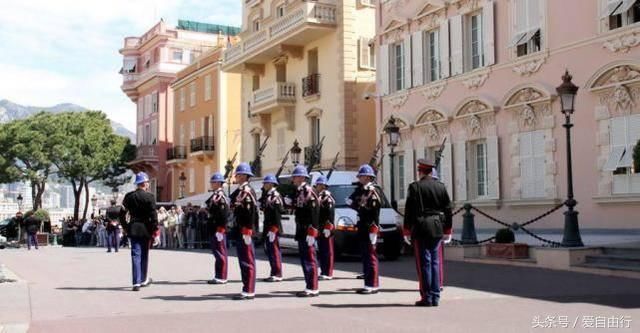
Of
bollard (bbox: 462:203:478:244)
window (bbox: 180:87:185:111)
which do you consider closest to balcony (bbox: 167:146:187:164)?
window (bbox: 180:87:185:111)

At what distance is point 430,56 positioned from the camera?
26.5 metres

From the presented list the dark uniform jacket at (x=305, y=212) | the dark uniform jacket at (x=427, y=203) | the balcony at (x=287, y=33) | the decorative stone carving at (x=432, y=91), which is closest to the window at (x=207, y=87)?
the balcony at (x=287, y=33)

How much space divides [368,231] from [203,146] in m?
35.7

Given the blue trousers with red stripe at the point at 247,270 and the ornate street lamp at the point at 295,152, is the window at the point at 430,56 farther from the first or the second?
the blue trousers with red stripe at the point at 247,270

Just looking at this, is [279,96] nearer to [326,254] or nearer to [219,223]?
[326,254]

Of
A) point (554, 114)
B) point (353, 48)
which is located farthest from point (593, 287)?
point (353, 48)

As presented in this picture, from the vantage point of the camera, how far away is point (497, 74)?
75.8 feet

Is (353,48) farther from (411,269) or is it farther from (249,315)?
(249,315)

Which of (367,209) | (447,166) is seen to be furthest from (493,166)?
(367,209)

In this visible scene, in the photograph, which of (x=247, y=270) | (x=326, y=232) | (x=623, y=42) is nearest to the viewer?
(x=247, y=270)

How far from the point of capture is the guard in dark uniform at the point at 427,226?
411 inches

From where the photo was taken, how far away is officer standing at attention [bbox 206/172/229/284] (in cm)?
1299

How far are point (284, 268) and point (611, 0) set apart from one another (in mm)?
9998

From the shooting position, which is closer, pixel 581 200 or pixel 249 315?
pixel 249 315
